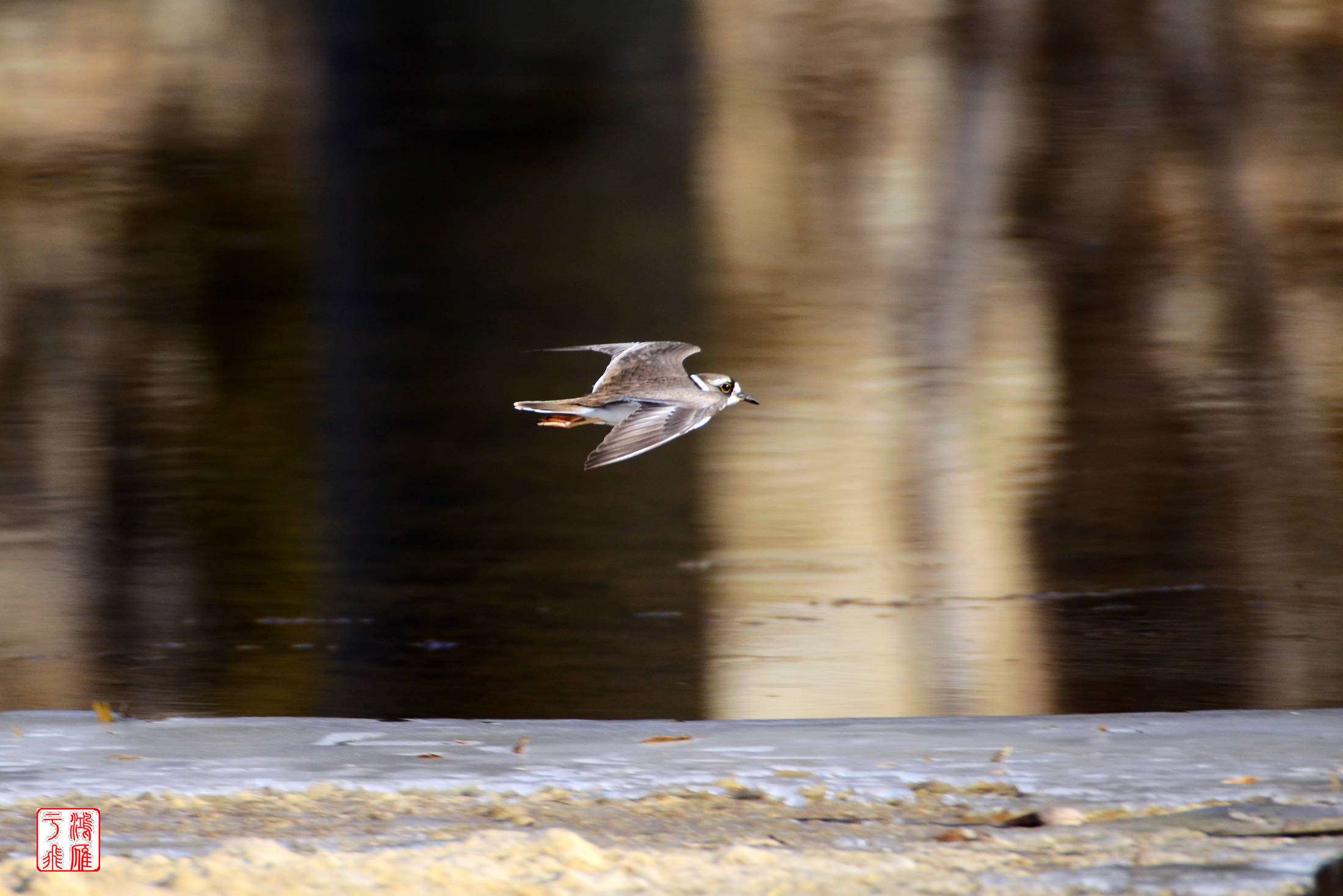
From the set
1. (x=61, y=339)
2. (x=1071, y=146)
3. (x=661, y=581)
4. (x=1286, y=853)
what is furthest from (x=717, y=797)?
(x=1071, y=146)

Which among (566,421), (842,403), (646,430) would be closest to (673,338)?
(842,403)

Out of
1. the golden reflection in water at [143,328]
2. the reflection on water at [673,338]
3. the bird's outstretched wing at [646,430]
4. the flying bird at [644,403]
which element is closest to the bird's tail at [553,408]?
the flying bird at [644,403]

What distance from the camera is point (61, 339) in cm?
430

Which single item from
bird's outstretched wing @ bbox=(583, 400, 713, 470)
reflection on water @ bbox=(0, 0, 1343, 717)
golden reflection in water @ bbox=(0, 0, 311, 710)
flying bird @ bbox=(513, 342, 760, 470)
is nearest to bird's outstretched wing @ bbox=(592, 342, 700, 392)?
flying bird @ bbox=(513, 342, 760, 470)

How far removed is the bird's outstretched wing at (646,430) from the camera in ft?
7.18

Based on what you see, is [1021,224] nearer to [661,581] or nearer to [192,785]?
[661,581]

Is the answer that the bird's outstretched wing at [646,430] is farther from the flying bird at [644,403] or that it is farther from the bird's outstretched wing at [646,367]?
the bird's outstretched wing at [646,367]

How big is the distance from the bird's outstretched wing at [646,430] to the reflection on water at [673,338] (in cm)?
54

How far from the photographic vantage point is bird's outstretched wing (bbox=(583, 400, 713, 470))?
219cm

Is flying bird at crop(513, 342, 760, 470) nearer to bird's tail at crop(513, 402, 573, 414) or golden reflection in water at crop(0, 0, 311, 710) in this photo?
bird's tail at crop(513, 402, 573, 414)

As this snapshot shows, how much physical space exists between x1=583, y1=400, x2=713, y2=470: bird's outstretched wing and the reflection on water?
538 mm

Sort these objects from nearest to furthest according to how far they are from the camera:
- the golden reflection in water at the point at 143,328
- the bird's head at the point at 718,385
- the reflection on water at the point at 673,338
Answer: the bird's head at the point at 718,385, the reflection on water at the point at 673,338, the golden reflection in water at the point at 143,328

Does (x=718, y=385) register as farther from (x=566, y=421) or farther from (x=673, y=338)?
(x=673, y=338)

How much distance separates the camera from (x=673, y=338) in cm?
423
